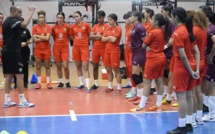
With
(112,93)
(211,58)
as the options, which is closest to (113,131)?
(211,58)

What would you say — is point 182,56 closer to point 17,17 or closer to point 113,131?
point 113,131

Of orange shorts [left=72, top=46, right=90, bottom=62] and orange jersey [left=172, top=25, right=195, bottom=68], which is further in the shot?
orange shorts [left=72, top=46, right=90, bottom=62]

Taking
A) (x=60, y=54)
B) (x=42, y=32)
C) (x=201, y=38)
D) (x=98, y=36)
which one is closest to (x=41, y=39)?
(x=42, y=32)

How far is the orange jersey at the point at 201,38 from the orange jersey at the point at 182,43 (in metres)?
0.36

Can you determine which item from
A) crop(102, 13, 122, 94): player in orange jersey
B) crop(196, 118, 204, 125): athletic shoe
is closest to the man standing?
crop(102, 13, 122, 94): player in orange jersey

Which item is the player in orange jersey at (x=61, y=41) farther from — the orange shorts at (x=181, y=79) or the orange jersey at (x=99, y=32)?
the orange shorts at (x=181, y=79)

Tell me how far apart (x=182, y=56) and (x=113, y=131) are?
1554 mm

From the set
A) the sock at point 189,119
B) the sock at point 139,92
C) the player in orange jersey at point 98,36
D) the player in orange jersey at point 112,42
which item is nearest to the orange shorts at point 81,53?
the player in orange jersey at point 98,36

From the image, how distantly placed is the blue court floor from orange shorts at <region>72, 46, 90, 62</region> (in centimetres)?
235

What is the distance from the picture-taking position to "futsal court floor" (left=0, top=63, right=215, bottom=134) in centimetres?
511

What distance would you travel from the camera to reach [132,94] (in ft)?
23.8

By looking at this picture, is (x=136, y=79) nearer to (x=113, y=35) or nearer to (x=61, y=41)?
(x=113, y=35)

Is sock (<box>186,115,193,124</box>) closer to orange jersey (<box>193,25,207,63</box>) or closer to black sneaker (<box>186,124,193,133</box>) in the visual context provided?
black sneaker (<box>186,124,193,133</box>)

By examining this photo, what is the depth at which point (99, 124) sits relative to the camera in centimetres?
539
